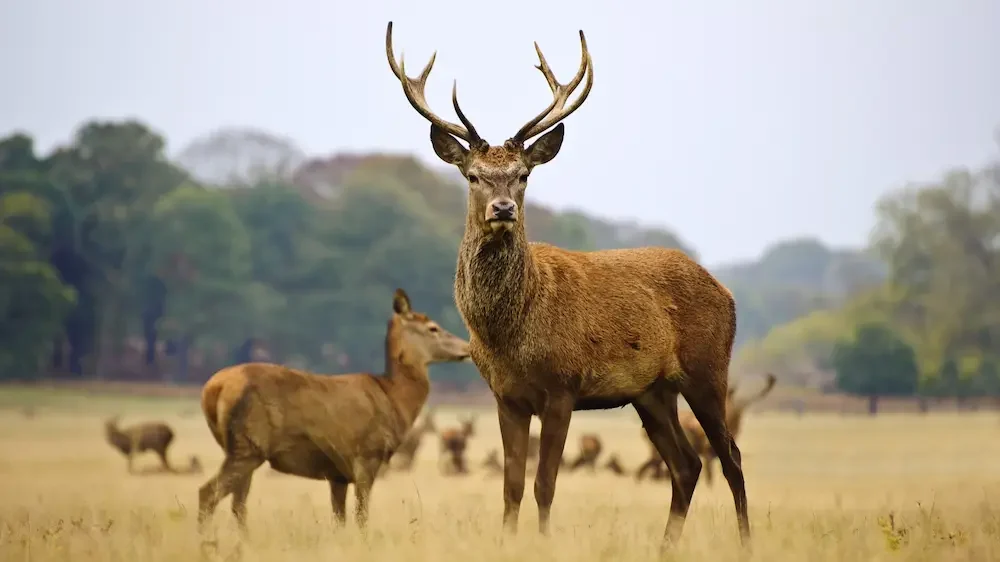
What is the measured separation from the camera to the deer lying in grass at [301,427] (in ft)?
34.6

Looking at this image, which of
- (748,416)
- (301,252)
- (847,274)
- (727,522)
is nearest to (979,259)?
(748,416)

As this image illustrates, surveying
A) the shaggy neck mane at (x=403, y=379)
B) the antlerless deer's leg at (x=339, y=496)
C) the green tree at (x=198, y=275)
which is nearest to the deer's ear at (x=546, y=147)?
the shaggy neck mane at (x=403, y=379)

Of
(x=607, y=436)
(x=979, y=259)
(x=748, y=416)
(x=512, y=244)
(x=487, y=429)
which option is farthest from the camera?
(x=979, y=259)

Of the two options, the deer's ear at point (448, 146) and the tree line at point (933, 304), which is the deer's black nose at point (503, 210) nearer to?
the deer's ear at point (448, 146)

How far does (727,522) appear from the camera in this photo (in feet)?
32.4

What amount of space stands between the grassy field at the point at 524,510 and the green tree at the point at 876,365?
2329cm

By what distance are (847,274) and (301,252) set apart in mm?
120887

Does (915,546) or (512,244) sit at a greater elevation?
(512,244)

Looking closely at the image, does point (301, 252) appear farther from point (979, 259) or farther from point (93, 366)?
point (979, 259)

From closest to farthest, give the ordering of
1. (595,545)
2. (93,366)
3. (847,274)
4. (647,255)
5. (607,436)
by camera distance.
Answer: (595,545), (647,255), (607,436), (93,366), (847,274)

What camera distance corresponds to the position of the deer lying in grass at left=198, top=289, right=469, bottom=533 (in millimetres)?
10531

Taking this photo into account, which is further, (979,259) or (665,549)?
(979,259)

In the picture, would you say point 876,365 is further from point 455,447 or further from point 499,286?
point 499,286

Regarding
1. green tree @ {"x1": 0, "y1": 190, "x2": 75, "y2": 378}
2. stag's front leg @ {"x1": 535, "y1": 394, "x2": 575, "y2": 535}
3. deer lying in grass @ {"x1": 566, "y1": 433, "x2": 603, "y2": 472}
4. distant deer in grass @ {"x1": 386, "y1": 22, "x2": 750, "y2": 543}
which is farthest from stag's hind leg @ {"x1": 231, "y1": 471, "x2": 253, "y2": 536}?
green tree @ {"x1": 0, "y1": 190, "x2": 75, "y2": 378}
